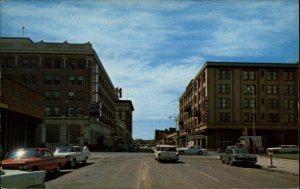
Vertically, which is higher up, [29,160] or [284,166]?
[29,160]

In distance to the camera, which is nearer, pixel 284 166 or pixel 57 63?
pixel 284 166

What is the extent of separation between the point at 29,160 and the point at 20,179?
1354 centimetres

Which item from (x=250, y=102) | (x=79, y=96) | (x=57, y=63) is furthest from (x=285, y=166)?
(x=57, y=63)

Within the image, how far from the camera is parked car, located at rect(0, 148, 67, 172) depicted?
21.6 metres


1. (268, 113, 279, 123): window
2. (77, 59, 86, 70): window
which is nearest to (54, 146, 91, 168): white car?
(77, 59, 86, 70): window

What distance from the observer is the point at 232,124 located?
9069cm

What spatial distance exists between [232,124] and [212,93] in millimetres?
7577

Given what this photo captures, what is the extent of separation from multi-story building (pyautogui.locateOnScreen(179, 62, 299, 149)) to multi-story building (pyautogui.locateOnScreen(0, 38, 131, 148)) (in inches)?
936

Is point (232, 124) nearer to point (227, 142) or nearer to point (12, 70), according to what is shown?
point (227, 142)

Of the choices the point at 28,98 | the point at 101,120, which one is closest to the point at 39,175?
the point at 28,98

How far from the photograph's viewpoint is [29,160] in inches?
866

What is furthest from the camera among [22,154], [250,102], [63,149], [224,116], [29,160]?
[250,102]

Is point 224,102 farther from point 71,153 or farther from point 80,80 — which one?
point 71,153

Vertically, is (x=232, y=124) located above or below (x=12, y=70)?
below
